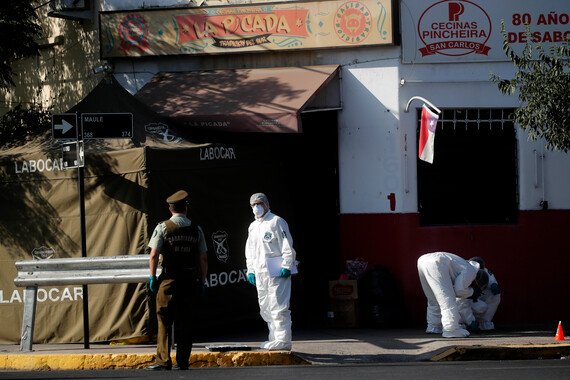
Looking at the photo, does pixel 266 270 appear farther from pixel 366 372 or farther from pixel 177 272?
pixel 366 372

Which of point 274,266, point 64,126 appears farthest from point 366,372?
point 64,126

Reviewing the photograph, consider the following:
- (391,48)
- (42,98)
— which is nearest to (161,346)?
(391,48)

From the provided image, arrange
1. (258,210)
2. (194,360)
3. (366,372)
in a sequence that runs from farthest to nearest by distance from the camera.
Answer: (258,210) → (194,360) → (366,372)

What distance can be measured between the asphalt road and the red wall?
3285mm

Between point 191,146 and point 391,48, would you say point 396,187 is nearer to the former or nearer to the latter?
point 391,48

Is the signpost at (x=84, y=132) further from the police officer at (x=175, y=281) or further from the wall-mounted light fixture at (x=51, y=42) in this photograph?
the wall-mounted light fixture at (x=51, y=42)

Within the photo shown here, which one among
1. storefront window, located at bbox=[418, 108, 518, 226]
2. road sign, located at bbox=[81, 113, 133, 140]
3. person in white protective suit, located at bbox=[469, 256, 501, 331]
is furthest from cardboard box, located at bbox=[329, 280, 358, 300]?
road sign, located at bbox=[81, 113, 133, 140]

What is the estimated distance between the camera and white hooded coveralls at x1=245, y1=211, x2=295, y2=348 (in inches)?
507

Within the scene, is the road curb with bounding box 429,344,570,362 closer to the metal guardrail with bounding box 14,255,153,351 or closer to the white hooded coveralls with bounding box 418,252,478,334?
the white hooded coveralls with bounding box 418,252,478,334

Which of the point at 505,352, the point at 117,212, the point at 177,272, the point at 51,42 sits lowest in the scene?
the point at 505,352

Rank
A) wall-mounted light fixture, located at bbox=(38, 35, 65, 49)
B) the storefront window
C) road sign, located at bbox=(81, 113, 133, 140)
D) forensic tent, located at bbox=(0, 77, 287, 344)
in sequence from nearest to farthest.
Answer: road sign, located at bbox=(81, 113, 133, 140) < forensic tent, located at bbox=(0, 77, 287, 344) < the storefront window < wall-mounted light fixture, located at bbox=(38, 35, 65, 49)

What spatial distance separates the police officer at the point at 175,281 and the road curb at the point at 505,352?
3.00m

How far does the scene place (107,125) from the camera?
13.5 m

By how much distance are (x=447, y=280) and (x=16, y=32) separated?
749 centimetres
